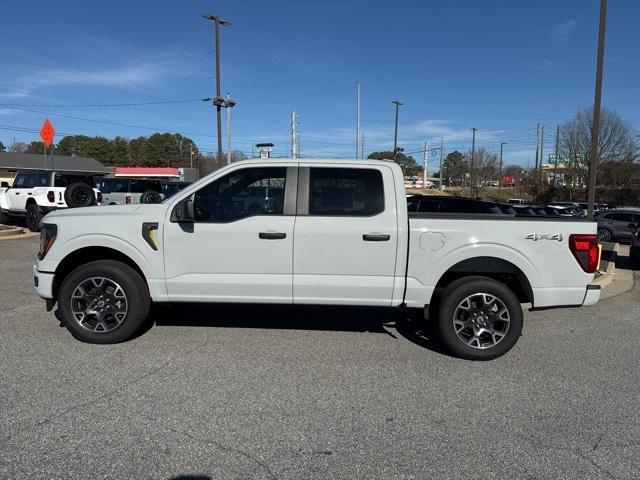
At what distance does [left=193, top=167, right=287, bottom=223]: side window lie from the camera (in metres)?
4.97

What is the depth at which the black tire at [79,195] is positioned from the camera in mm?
15484

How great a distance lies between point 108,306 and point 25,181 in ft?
45.8

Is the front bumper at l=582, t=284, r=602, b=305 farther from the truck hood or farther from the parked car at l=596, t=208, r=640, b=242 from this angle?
the parked car at l=596, t=208, r=640, b=242

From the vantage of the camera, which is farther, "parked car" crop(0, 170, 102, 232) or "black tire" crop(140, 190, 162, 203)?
"black tire" crop(140, 190, 162, 203)

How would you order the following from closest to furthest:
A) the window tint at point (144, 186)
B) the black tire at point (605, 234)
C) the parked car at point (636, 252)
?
the parked car at point (636, 252) → the window tint at point (144, 186) → the black tire at point (605, 234)

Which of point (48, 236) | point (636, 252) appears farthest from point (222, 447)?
point (636, 252)

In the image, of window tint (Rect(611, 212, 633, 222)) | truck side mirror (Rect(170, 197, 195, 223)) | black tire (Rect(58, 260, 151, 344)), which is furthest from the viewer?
window tint (Rect(611, 212, 633, 222))

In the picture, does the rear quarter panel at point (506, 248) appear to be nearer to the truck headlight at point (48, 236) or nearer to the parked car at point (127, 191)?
the truck headlight at point (48, 236)

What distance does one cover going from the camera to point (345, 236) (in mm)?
4805

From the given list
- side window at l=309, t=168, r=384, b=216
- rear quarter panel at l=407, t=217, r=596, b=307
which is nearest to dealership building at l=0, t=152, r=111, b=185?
side window at l=309, t=168, r=384, b=216

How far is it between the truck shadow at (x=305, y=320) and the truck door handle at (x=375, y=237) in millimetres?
1084

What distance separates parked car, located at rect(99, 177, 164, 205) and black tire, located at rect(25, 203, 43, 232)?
10.3 feet

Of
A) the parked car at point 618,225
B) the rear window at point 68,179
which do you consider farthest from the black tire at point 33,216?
the parked car at point 618,225

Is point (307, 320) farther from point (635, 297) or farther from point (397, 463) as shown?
point (635, 297)
